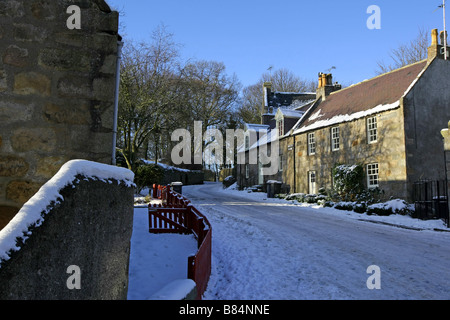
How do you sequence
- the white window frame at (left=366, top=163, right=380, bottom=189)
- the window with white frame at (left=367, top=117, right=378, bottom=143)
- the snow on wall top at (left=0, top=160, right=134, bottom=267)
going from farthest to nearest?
the window with white frame at (left=367, top=117, right=378, bottom=143) < the white window frame at (left=366, top=163, right=380, bottom=189) < the snow on wall top at (left=0, top=160, right=134, bottom=267)

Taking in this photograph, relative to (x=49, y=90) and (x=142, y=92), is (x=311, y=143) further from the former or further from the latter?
(x=49, y=90)

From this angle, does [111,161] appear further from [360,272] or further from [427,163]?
[427,163]

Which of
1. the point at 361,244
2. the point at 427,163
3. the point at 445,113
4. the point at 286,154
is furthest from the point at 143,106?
the point at 445,113

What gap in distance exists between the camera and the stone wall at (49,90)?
349 cm

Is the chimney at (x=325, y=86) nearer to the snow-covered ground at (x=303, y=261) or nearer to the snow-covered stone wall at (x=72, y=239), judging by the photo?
the snow-covered ground at (x=303, y=261)

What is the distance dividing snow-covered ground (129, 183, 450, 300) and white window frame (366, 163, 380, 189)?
7.14 metres

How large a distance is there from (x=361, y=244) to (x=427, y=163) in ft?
37.7

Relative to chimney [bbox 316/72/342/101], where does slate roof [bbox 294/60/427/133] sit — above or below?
below

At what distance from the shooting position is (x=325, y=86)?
26.6 meters

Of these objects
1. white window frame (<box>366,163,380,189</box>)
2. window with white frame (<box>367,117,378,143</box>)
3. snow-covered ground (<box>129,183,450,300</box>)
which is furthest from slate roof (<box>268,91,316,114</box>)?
snow-covered ground (<box>129,183,450,300</box>)

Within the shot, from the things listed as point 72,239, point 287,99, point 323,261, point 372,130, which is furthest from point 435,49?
point 72,239

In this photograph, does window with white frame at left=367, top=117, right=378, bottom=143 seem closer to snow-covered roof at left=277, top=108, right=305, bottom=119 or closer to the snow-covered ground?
the snow-covered ground

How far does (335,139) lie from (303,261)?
53.3 feet

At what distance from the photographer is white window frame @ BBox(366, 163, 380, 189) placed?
60.7 feet
